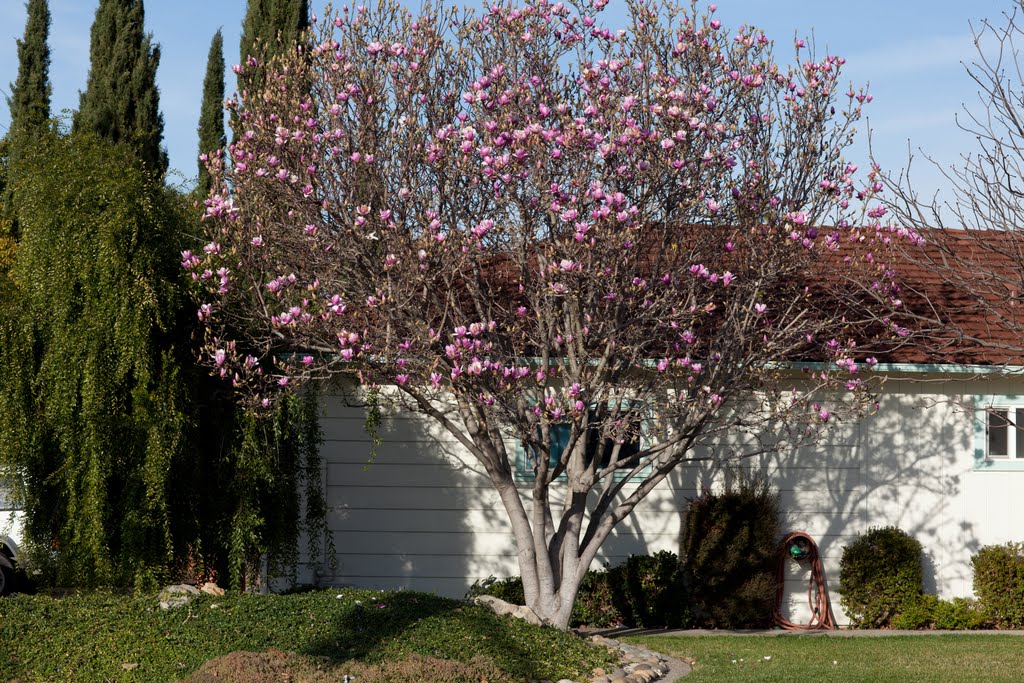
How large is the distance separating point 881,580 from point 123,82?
56.3 feet

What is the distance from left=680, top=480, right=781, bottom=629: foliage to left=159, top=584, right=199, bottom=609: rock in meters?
Result: 5.36

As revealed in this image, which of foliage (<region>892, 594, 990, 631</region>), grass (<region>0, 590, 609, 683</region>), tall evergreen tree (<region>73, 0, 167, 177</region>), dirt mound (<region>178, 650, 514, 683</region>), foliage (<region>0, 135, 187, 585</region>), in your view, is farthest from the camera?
tall evergreen tree (<region>73, 0, 167, 177</region>)

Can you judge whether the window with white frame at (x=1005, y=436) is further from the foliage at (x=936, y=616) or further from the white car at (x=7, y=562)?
the white car at (x=7, y=562)

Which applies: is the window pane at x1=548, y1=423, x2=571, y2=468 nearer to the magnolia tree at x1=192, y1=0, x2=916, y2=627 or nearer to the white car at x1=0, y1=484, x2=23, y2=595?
the magnolia tree at x1=192, y1=0, x2=916, y2=627

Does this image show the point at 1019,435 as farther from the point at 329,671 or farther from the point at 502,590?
the point at 329,671

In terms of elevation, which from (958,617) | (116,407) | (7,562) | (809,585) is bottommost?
(958,617)

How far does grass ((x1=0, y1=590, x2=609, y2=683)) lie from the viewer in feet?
28.7

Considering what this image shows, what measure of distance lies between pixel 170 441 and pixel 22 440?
136 centimetres

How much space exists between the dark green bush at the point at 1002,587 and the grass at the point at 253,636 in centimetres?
550

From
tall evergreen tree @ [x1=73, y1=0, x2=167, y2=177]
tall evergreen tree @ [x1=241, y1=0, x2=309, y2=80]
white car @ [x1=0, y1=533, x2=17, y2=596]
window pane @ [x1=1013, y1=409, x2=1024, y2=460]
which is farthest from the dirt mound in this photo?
tall evergreen tree @ [x1=73, y1=0, x2=167, y2=177]

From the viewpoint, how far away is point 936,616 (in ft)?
41.0

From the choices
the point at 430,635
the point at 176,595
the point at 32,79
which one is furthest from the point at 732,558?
the point at 32,79

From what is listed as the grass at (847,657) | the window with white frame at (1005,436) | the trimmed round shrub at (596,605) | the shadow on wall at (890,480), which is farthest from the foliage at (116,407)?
the window with white frame at (1005,436)

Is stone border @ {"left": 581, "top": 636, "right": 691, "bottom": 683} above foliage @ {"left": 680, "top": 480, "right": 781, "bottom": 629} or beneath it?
beneath
